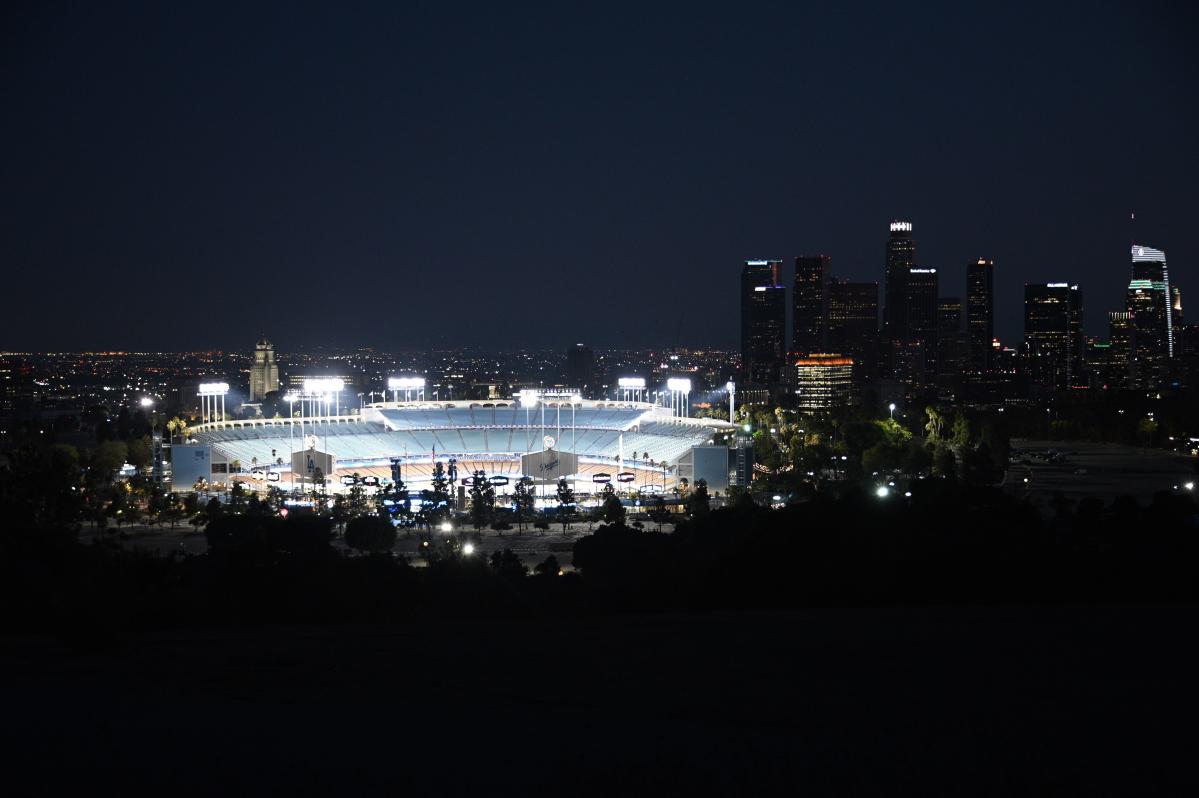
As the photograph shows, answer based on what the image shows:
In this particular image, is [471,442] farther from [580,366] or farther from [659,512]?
[580,366]

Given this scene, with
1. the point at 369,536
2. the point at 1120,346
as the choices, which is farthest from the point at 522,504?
the point at 1120,346

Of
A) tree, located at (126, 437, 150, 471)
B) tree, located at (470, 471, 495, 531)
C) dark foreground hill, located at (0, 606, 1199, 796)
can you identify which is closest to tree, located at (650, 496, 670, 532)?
tree, located at (470, 471, 495, 531)

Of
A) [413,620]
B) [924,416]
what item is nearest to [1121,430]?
[924,416]

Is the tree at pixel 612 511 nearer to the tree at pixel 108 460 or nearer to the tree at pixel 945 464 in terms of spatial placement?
the tree at pixel 945 464

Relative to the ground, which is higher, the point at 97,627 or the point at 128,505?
the point at 97,627

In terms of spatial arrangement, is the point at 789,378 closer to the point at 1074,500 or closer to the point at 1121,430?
the point at 1121,430

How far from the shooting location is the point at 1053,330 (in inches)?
7141

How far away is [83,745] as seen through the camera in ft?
26.5

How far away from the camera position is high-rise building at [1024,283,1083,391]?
575ft

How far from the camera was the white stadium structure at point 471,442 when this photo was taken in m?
58.2

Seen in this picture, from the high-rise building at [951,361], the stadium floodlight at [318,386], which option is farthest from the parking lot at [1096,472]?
the high-rise building at [951,361]

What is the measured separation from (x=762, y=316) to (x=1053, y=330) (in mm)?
49291

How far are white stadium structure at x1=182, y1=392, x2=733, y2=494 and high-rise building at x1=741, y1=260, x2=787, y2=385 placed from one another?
10582 cm

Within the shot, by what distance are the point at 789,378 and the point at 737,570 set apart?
150484 mm
